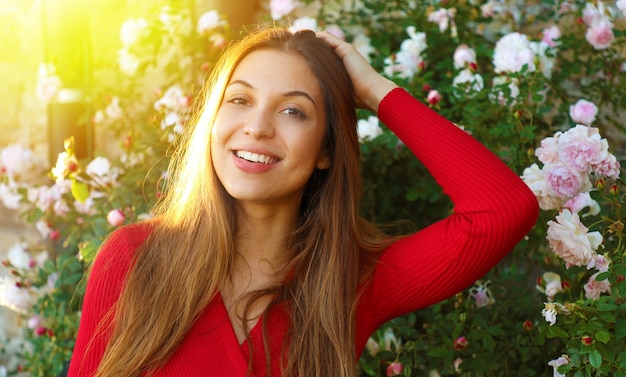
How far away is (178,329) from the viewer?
2.03 m

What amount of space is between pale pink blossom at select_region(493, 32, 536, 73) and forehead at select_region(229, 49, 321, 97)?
0.76m

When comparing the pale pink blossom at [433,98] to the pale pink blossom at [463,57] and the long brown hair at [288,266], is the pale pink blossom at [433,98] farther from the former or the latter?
the long brown hair at [288,266]

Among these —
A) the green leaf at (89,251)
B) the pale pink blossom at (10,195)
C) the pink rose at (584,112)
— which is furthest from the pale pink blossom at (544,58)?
the pale pink blossom at (10,195)

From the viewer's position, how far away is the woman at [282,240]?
2.04 metres

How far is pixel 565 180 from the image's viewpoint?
2125mm

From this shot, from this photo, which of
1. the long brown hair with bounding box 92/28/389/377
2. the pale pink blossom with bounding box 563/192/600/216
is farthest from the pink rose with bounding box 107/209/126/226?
the pale pink blossom with bounding box 563/192/600/216

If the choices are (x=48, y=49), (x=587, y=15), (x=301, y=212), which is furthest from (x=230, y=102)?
(x=48, y=49)

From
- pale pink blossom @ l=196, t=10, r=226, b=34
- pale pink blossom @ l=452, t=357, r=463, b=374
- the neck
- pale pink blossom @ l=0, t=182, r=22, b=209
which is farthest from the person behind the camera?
pale pink blossom @ l=196, t=10, r=226, b=34

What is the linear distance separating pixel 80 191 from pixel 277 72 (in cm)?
112

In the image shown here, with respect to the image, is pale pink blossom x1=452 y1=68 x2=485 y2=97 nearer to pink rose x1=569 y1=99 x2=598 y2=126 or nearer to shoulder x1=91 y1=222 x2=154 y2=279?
pink rose x1=569 y1=99 x2=598 y2=126

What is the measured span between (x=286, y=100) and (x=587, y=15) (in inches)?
50.4

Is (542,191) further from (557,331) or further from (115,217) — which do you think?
(115,217)

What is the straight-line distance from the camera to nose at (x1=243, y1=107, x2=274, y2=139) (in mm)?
2016

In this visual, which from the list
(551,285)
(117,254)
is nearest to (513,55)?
(551,285)
